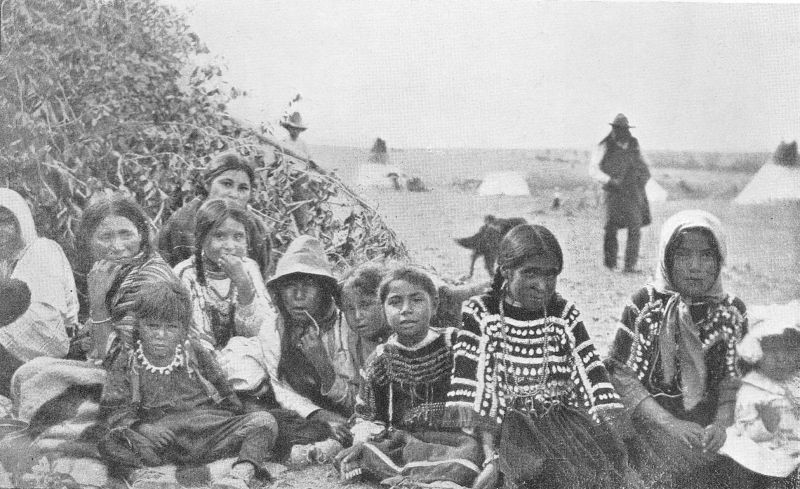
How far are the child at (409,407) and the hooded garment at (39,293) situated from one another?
156 cm

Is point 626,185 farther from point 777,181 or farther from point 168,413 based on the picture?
point 168,413

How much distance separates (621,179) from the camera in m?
4.85

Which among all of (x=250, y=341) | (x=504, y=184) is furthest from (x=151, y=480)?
(x=504, y=184)

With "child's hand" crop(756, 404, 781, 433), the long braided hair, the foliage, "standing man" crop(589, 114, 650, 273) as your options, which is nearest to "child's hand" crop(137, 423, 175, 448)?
the long braided hair

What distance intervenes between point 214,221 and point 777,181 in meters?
2.99

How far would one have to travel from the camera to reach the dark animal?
468 cm

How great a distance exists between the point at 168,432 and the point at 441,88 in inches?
87.5

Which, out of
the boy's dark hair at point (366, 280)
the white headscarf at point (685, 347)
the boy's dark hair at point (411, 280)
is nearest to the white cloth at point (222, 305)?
the boy's dark hair at point (366, 280)

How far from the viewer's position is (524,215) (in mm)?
4754

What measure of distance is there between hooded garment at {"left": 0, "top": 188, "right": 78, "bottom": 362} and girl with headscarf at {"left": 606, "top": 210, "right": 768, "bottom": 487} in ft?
9.14

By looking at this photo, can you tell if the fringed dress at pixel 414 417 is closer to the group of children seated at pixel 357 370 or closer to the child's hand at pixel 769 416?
the group of children seated at pixel 357 370

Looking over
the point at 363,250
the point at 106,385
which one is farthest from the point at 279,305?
the point at 106,385

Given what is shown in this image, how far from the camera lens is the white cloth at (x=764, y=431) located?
4.62 metres

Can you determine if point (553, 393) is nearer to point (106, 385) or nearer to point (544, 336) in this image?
point (544, 336)
